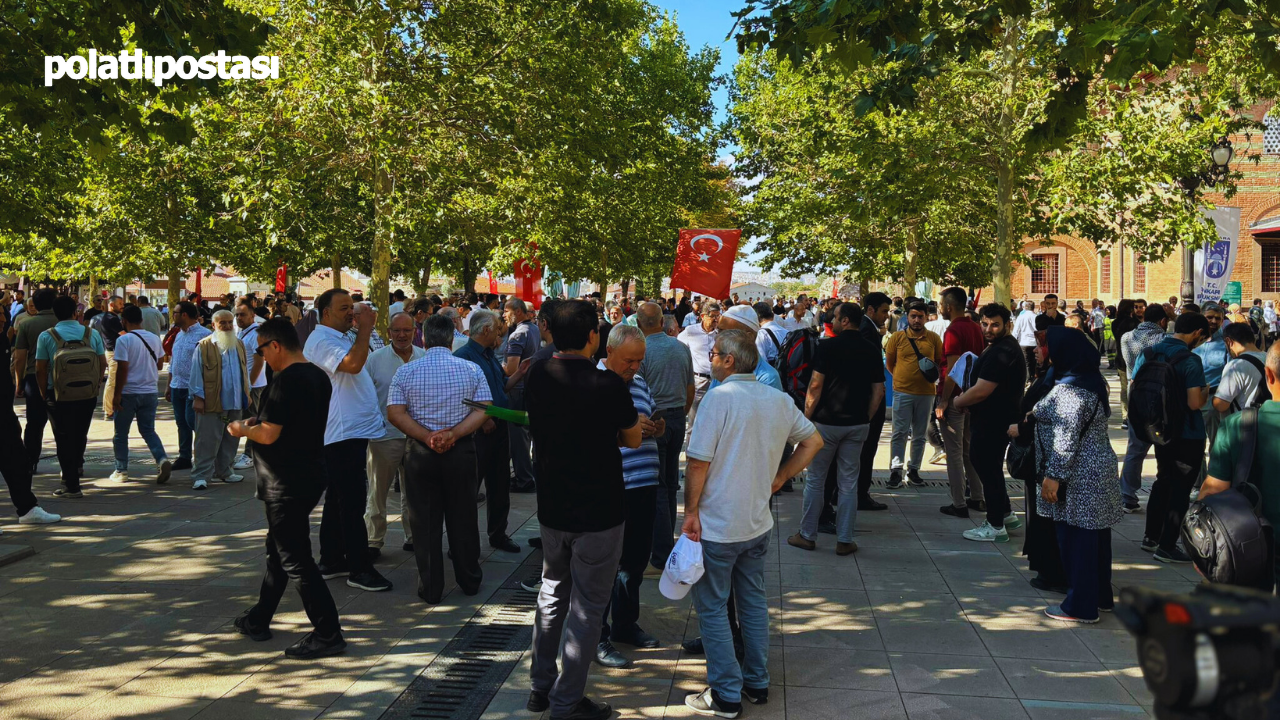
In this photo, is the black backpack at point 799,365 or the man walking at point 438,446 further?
the black backpack at point 799,365

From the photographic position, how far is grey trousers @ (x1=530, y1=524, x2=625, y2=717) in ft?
15.2

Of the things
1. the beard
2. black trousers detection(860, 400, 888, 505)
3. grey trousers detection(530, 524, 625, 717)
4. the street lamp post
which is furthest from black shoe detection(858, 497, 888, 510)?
the street lamp post

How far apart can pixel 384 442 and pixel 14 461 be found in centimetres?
320

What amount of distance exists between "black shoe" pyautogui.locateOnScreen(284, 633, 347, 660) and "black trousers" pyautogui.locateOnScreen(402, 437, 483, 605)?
0.97 m

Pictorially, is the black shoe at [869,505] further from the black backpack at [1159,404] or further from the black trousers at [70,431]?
the black trousers at [70,431]

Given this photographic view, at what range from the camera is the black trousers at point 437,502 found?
640cm

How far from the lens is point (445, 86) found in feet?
56.3

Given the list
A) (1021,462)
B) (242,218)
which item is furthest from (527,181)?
(1021,462)

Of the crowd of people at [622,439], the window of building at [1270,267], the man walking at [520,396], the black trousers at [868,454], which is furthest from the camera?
the window of building at [1270,267]

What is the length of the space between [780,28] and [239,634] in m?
5.32

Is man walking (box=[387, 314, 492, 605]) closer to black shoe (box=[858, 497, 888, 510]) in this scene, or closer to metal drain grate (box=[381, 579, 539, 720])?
metal drain grate (box=[381, 579, 539, 720])

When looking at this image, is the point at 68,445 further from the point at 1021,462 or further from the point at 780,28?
the point at 1021,462

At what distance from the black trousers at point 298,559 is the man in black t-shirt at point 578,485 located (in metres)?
1.39

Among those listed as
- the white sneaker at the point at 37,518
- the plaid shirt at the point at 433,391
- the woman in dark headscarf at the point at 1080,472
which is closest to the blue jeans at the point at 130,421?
the white sneaker at the point at 37,518
